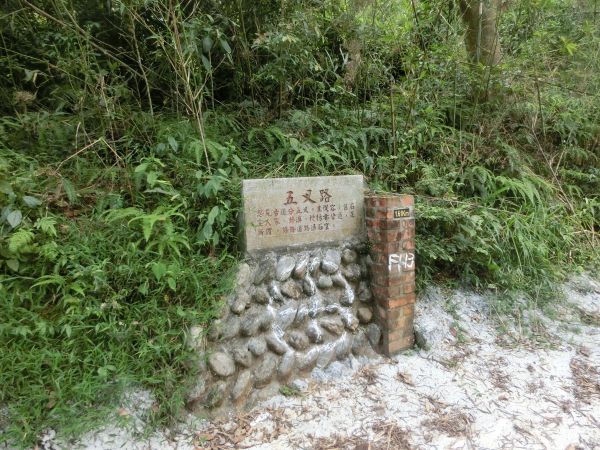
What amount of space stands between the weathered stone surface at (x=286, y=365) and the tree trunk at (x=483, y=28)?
12.2 feet

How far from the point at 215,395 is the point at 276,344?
0.46 metres

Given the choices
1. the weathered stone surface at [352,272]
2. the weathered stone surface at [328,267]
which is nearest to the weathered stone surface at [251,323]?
the weathered stone surface at [328,267]

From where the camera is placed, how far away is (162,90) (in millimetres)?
3309

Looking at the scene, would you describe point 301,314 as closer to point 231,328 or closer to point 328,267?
point 328,267

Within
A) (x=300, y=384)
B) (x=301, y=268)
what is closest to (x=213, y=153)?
(x=301, y=268)

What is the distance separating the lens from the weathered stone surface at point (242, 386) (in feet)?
6.89

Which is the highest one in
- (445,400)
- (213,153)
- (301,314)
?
(213,153)

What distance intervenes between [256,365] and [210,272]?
63cm

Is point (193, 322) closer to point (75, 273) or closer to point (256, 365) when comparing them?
point (256, 365)

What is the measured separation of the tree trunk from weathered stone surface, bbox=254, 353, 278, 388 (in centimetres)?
380

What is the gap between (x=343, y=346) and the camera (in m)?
2.49

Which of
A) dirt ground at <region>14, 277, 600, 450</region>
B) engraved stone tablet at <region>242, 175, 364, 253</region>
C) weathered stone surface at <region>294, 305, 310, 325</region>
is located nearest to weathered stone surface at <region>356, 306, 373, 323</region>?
dirt ground at <region>14, 277, 600, 450</region>

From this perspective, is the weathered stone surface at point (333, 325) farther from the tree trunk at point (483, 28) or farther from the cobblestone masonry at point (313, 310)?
the tree trunk at point (483, 28)

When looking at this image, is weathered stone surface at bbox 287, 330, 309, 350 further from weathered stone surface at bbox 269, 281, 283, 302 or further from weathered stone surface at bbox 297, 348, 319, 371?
weathered stone surface at bbox 269, 281, 283, 302
